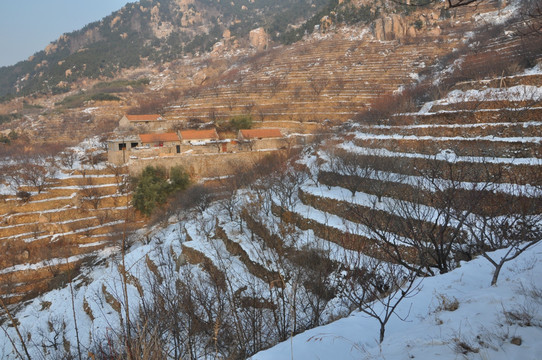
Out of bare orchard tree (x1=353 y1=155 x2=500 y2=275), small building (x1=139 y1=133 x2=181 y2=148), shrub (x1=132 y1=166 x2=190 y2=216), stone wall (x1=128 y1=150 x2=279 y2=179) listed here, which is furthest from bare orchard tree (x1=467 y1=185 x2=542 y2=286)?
small building (x1=139 y1=133 x2=181 y2=148)

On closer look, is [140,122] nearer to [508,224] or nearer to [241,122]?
[241,122]

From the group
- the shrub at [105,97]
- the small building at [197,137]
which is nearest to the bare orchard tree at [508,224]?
the small building at [197,137]

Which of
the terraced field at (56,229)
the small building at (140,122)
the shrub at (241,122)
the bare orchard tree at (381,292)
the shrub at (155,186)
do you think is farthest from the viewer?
the small building at (140,122)

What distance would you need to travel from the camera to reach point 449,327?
12.2 ft

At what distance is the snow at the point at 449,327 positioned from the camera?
3.17 metres

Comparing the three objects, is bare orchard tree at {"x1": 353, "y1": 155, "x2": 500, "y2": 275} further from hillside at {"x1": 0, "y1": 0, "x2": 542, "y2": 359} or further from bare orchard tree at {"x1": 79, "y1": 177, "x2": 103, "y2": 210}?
bare orchard tree at {"x1": 79, "y1": 177, "x2": 103, "y2": 210}

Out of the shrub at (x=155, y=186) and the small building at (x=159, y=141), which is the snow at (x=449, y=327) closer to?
the shrub at (x=155, y=186)

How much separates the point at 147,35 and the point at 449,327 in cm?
14358

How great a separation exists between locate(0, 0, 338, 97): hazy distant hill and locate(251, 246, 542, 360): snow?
77.0 m

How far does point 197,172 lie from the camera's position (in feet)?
94.5

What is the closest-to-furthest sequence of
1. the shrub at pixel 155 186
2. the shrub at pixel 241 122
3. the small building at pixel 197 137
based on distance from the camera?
the shrub at pixel 155 186
the small building at pixel 197 137
the shrub at pixel 241 122

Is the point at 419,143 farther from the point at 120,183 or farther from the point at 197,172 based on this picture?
the point at 120,183

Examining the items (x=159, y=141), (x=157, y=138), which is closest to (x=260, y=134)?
(x=159, y=141)

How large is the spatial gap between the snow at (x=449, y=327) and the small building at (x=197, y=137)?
90.6ft
